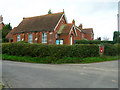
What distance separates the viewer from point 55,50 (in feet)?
38.9

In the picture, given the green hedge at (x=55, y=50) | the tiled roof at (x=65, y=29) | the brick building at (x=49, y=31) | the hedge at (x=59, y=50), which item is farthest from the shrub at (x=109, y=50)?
the tiled roof at (x=65, y=29)

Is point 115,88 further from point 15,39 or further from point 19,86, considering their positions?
point 15,39

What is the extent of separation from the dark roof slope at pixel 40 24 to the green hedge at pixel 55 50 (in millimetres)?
9884

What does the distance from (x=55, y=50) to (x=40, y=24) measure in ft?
49.3

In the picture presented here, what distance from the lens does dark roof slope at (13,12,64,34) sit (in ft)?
76.9

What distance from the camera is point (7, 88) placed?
4.32m

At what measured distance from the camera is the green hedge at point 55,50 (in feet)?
39.0

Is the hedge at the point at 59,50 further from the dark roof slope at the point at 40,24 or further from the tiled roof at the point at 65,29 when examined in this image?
the tiled roof at the point at 65,29

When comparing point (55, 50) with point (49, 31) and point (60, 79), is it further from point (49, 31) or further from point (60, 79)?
point (49, 31)

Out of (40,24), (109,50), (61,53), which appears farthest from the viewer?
(40,24)

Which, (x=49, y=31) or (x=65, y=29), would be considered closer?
(x=49, y=31)

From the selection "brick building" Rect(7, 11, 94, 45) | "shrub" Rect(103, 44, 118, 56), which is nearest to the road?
"shrub" Rect(103, 44, 118, 56)

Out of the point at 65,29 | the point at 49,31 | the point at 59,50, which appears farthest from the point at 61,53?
the point at 65,29

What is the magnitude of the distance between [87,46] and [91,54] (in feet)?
3.68
